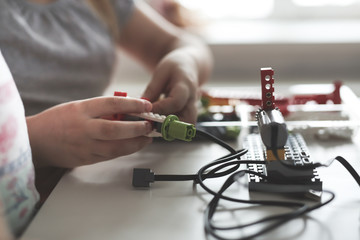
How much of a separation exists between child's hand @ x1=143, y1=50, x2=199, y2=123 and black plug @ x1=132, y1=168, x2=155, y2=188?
9 cm

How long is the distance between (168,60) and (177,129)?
177mm

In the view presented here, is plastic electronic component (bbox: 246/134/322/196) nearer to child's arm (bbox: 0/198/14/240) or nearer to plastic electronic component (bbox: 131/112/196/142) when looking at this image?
plastic electronic component (bbox: 131/112/196/142)

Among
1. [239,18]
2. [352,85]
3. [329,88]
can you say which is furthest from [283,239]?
[239,18]

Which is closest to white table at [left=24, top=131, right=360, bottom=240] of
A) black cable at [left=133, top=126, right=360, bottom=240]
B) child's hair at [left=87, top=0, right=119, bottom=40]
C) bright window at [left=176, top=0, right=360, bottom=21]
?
black cable at [left=133, top=126, right=360, bottom=240]

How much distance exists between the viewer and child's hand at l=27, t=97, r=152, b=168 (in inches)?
19.1

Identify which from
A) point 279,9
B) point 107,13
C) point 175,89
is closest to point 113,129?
point 175,89

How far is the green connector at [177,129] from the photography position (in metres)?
0.49

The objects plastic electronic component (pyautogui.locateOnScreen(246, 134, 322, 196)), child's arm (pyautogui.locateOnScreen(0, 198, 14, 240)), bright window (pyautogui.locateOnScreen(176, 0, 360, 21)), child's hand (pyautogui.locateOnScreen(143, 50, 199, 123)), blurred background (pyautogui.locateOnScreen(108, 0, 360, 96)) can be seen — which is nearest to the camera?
child's arm (pyautogui.locateOnScreen(0, 198, 14, 240))

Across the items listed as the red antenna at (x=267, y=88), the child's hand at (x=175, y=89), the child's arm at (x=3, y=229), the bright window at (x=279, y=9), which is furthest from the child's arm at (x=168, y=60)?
the bright window at (x=279, y=9)

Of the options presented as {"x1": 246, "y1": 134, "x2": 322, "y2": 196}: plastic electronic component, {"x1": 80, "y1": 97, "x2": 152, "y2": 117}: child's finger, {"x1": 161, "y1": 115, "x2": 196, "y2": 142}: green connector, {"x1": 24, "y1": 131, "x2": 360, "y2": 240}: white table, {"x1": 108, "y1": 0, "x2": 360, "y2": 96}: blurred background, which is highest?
{"x1": 108, "y1": 0, "x2": 360, "y2": 96}: blurred background

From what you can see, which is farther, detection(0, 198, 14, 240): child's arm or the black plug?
the black plug

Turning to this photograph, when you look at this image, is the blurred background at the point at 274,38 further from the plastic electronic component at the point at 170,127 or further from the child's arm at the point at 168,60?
the plastic electronic component at the point at 170,127

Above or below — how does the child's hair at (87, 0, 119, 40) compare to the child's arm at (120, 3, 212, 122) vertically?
above

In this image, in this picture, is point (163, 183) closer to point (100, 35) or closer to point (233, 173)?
point (233, 173)
